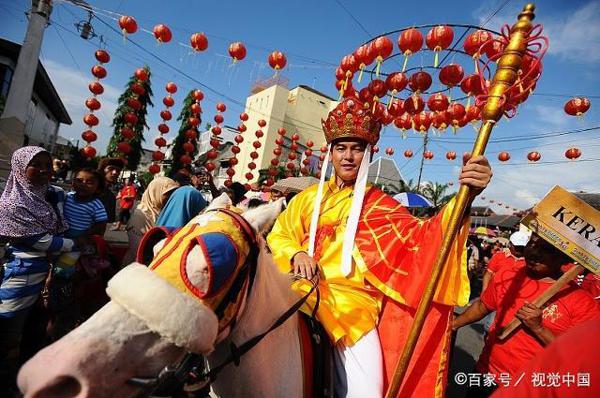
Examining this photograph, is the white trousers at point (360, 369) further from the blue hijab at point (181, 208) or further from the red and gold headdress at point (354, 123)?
the blue hijab at point (181, 208)

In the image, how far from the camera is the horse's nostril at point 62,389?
0.78 meters

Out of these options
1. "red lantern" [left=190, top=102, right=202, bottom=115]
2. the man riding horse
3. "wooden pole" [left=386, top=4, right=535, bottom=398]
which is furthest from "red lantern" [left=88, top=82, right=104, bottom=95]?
"wooden pole" [left=386, top=4, right=535, bottom=398]

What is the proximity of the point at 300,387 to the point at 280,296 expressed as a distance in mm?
457

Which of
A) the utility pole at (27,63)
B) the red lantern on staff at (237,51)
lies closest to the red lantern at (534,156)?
the red lantern on staff at (237,51)

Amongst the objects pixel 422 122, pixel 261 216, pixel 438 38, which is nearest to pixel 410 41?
pixel 438 38

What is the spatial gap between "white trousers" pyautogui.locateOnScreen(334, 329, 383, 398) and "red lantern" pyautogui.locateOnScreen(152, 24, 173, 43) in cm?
Answer: 1003

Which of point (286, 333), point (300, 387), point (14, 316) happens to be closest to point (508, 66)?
point (286, 333)

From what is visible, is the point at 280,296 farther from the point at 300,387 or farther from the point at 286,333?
the point at 300,387

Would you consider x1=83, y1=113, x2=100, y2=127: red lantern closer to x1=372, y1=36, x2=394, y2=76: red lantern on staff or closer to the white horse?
x1=372, y1=36, x2=394, y2=76: red lantern on staff

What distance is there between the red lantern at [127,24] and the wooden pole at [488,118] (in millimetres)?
10531

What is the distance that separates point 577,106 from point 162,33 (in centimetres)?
1075

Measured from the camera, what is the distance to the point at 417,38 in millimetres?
5684

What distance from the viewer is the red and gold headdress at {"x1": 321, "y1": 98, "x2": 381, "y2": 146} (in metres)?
2.38

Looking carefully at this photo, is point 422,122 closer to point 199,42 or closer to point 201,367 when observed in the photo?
point 199,42
